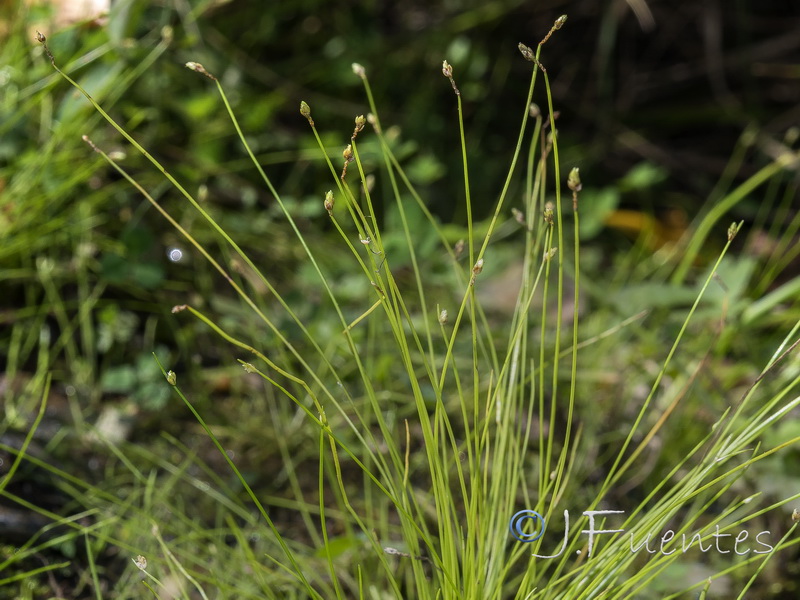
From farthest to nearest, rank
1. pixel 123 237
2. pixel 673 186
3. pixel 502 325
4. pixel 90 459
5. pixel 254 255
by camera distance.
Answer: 1. pixel 673 186
2. pixel 254 255
3. pixel 502 325
4. pixel 123 237
5. pixel 90 459

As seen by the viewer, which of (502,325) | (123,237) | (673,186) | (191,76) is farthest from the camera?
(673,186)

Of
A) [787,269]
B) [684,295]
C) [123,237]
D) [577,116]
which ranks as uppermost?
[123,237]

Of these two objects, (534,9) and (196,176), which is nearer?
(196,176)

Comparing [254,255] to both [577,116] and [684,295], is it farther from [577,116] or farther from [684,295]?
[577,116]

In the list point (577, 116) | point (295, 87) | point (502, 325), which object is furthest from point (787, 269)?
point (295, 87)

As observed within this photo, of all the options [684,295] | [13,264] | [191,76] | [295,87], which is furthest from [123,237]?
[684,295]

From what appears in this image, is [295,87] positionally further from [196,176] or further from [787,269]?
[787,269]

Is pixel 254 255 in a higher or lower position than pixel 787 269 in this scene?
higher
